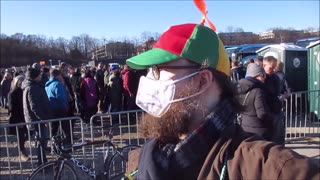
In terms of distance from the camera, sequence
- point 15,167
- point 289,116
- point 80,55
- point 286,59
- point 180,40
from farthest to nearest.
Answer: point 80,55 < point 286,59 < point 289,116 < point 15,167 < point 180,40

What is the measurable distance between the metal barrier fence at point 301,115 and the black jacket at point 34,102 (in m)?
4.47

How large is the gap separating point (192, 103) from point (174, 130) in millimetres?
130

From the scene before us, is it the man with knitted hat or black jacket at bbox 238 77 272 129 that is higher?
the man with knitted hat

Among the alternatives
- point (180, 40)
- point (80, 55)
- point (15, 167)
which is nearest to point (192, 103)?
point (180, 40)

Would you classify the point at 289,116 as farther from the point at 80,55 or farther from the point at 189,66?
the point at 80,55

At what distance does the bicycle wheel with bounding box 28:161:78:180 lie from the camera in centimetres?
523

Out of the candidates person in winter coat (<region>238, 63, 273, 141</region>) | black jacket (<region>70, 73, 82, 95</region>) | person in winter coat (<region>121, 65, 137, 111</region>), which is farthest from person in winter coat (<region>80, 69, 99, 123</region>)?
person in winter coat (<region>238, 63, 273, 141</region>)

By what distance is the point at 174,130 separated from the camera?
5.20 ft

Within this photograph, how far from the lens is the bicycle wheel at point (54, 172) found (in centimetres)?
523

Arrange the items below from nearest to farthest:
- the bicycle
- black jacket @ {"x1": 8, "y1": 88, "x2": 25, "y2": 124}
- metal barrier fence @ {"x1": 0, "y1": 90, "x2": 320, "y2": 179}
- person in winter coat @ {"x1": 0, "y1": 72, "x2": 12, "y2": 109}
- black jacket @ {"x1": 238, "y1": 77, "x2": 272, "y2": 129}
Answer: black jacket @ {"x1": 238, "y1": 77, "x2": 272, "y2": 129} < the bicycle < metal barrier fence @ {"x1": 0, "y1": 90, "x2": 320, "y2": 179} < black jacket @ {"x1": 8, "y1": 88, "x2": 25, "y2": 124} < person in winter coat @ {"x1": 0, "y1": 72, "x2": 12, "y2": 109}

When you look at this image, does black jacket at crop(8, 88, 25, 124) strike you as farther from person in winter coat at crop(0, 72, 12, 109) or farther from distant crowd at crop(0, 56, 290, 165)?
person in winter coat at crop(0, 72, 12, 109)

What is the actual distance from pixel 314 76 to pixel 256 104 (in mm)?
6456

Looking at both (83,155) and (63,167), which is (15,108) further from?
(63,167)

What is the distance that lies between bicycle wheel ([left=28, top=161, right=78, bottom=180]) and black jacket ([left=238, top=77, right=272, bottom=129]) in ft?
7.77
